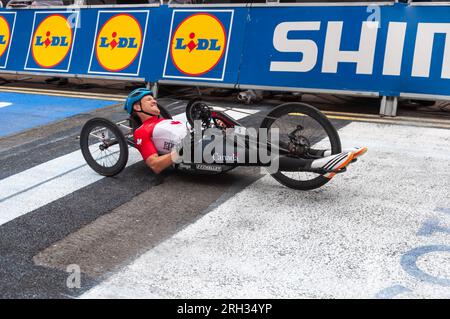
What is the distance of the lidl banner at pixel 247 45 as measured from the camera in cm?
736

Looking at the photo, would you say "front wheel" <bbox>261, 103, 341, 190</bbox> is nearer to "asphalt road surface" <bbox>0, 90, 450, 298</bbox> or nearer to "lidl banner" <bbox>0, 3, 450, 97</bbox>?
"asphalt road surface" <bbox>0, 90, 450, 298</bbox>

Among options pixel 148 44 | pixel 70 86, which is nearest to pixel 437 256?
pixel 148 44

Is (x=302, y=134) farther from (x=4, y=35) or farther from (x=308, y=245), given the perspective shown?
(x=4, y=35)

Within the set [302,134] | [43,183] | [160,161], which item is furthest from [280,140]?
[43,183]

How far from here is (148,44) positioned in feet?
29.9

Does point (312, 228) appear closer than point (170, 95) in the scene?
Yes

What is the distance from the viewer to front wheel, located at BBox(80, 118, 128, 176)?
517cm

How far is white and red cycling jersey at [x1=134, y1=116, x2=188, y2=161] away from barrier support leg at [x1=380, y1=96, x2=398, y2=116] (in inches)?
143

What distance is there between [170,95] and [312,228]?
18.8 feet

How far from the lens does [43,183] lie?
5305 millimetres

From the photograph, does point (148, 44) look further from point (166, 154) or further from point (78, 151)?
point (166, 154)

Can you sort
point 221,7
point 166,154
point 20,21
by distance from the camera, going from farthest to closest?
1. point 20,21
2. point 221,7
3. point 166,154

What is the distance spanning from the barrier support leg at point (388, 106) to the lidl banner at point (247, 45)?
0.36 ft
